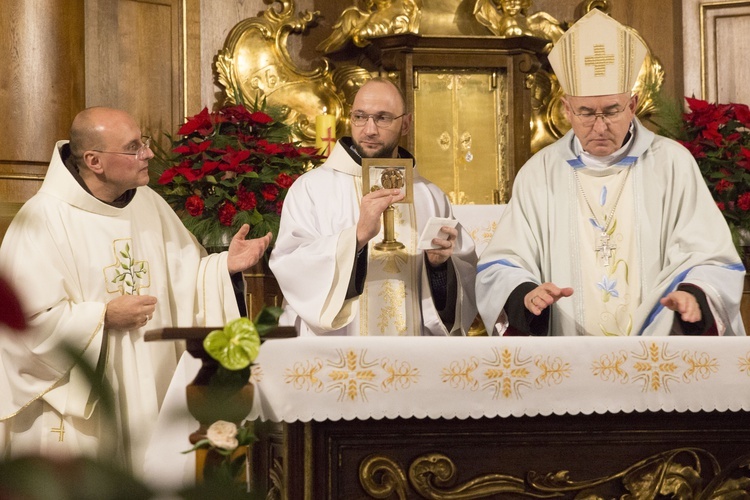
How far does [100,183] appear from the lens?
14.5 feet

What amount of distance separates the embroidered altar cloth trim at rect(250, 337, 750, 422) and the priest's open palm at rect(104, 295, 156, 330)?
111cm

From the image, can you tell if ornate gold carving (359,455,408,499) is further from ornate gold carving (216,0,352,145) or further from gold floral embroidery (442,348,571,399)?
ornate gold carving (216,0,352,145)

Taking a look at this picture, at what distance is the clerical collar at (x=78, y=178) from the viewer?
173 inches

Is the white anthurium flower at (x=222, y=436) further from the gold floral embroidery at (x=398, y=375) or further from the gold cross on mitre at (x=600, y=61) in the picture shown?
the gold cross on mitre at (x=600, y=61)

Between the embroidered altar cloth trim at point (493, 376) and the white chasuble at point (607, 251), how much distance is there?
2.87 ft

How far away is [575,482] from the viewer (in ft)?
10.6

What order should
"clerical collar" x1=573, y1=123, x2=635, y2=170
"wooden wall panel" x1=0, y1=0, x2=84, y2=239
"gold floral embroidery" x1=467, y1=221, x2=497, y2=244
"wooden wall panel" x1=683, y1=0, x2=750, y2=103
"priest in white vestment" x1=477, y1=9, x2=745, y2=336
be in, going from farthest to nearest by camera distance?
"wooden wall panel" x1=683, y1=0, x2=750, y2=103
"wooden wall panel" x1=0, y1=0, x2=84, y2=239
"gold floral embroidery" x1=467, y1=221, x2=497, y2=244
"clerical collar" x1=573, y1=123, x2=635, y2=170
"priest in white vestment" x1=477, y1=9, x2=745, y2=336

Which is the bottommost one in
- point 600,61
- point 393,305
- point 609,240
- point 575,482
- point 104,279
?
point 575,482

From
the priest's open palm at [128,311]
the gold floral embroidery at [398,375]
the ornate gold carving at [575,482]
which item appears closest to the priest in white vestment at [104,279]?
the priest's open palm at [128,311]

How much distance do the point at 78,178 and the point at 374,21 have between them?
263 cm

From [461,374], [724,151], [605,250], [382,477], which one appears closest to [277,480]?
[382,477]

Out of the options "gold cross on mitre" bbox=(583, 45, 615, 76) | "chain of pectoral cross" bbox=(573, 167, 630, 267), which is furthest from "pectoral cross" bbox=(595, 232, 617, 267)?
"gold cross on mitre" bbox=(583, 45, 615, 76)

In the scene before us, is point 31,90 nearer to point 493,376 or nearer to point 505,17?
point 505,17

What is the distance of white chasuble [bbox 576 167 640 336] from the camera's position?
411 centimetres
